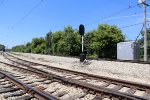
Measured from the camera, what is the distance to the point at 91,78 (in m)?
13.1

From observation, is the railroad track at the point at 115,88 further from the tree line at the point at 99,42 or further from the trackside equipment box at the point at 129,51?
the tree line at the point at 99,42

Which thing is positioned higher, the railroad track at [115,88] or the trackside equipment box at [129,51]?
the trackside equipment box at [129,51]

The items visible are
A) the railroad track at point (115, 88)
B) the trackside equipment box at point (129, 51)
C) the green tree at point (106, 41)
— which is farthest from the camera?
the green tree at point (106, 41)

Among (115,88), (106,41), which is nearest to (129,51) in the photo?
(115,88)

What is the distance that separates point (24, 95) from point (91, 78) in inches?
181

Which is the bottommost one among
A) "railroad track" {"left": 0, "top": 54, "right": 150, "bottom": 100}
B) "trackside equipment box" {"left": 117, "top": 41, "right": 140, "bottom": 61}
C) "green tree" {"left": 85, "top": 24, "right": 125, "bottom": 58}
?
"railroad track" {"left": 0, "top": 54, "right": 150, "bottom": 100}

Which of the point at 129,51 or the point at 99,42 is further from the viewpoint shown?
the point at 99,42

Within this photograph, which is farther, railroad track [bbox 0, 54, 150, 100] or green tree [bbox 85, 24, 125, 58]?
green tree [bbox 85, 24, 125, 58]

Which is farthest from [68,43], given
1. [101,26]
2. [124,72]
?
[124,72]

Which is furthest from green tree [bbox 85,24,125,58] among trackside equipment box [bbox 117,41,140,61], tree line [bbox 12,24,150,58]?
trackside equipment box [bbox 117,41,140,61]

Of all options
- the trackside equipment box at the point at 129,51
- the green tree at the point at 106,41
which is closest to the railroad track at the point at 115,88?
the trackside equipment box at the point at 129,51

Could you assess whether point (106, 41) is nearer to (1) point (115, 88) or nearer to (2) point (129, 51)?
(2) point (129, 51)

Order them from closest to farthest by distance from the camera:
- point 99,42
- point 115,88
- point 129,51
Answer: point 115,88, point 129,51, point 99,42

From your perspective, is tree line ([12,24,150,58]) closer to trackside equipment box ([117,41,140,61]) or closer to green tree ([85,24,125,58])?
green tree ([85,24,125,58])
